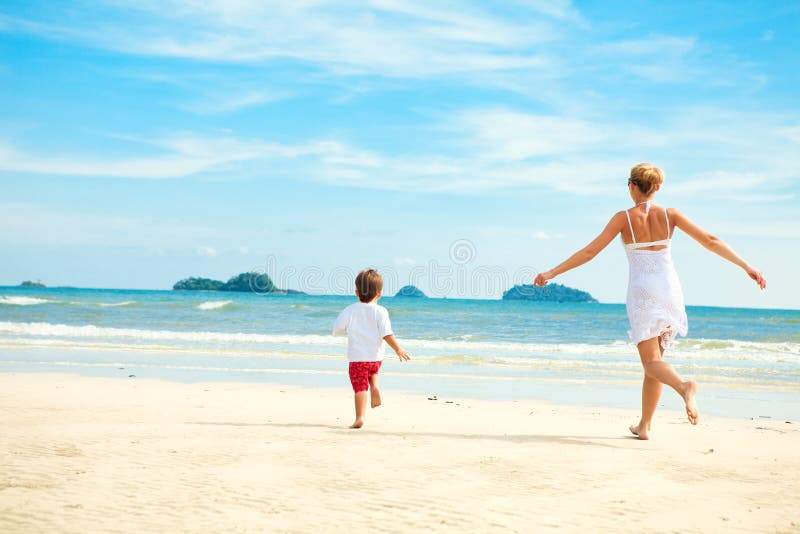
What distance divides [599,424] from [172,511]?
4242 millimetres

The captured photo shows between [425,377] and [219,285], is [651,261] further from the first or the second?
[219,285]

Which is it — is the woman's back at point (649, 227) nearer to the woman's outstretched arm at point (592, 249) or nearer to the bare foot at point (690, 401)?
the woman's outstretched arm at point (592, 249)

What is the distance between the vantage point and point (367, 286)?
606 centimetres

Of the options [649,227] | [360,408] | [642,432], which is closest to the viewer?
[649,227]

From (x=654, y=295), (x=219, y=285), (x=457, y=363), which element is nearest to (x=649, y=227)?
(x=654, y=295)

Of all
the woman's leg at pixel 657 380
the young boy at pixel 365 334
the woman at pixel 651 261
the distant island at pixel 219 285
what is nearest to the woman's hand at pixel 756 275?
the woman at pixel 651 261

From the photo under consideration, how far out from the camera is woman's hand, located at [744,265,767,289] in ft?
16.0

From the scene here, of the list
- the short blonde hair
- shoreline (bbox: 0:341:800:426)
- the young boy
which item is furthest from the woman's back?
shoreline (bbox: 0:341:800:426)

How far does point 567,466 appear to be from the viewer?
175 inches

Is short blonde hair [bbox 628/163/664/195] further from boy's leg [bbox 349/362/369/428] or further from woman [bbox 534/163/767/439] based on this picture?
boy's leg [bbox 349/362/369/428]

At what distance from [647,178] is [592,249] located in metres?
0.67

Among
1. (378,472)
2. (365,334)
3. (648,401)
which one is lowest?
(378,472)

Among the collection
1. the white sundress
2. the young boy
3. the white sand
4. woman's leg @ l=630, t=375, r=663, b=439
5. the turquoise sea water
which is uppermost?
the white sundress

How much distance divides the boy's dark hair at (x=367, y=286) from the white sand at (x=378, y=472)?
1.11 metres
